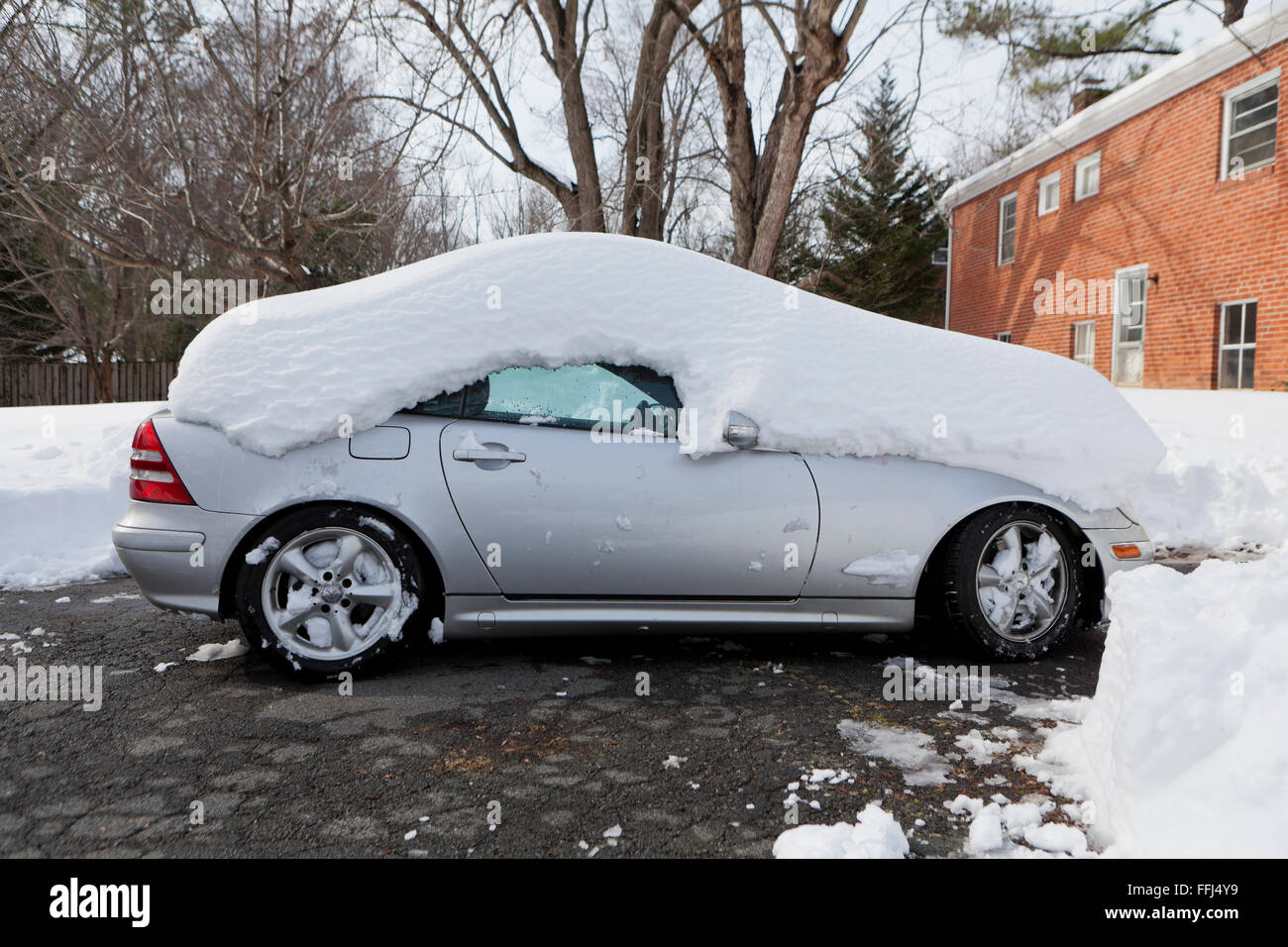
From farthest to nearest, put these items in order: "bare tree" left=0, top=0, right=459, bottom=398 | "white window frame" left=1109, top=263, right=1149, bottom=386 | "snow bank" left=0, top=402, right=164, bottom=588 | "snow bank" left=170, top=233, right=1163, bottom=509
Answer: "white window frame" left=1109, top=263, right=1149, bottom=386 → "bare tree" left=0, top=0, right=459, bottom=398 → "snow bank" left=0, top=402, right=164, bottom=588 → "snow bank" left=170, top=233, right=1163, bottom=509

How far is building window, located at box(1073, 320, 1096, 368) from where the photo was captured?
17.1 metres

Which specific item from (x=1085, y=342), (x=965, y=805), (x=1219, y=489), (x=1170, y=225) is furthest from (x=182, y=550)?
(x=1085, y=342)

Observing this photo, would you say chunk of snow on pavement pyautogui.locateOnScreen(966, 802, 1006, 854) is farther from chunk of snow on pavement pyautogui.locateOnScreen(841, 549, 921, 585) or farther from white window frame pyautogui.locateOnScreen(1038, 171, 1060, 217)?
white window frame pyautogui.locateOnScreen(1038, 171, 1060, 217)

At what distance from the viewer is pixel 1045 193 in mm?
18781

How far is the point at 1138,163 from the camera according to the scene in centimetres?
1536

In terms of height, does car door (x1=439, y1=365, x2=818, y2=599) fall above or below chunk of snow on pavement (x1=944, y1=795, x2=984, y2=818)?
above

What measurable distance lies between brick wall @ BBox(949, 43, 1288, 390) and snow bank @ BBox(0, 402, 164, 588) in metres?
13.6

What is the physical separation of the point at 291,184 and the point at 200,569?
699cm

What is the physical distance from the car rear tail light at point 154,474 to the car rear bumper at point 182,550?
37mm

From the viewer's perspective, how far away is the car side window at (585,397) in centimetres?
351

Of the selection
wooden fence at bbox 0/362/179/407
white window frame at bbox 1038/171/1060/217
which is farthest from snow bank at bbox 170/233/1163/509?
wooden fence at bbox 0/362/179/407

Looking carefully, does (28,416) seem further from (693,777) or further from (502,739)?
(693,777)

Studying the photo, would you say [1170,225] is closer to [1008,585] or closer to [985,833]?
[1008,585]
